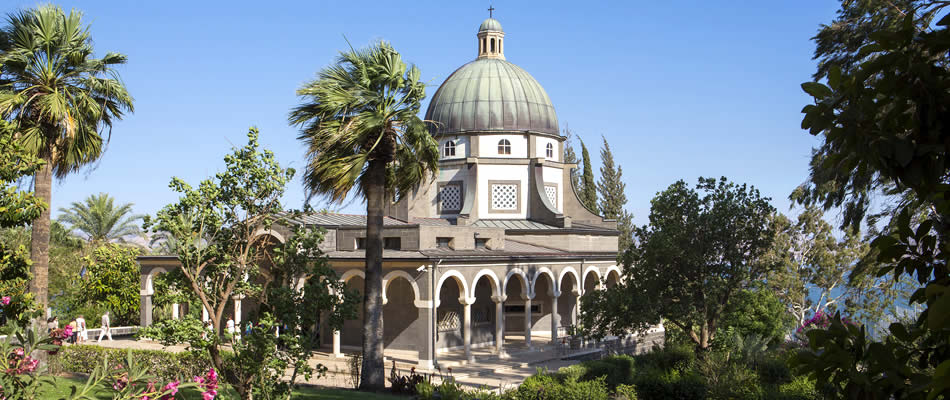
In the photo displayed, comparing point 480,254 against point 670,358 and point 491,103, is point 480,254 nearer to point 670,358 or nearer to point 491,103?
point 670,358

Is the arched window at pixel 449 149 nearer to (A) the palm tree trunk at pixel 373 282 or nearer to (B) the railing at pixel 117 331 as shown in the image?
(B) the railing at pixel 117 331

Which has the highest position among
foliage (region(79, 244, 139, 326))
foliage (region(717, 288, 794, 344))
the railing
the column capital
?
foliage (region(79, 244, 139, 326))

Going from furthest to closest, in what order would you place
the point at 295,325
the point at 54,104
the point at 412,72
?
the point at 412,72
the point at 54,104
the point at 295,325

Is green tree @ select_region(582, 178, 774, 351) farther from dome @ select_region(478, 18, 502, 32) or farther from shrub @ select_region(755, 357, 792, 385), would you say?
dome @ select_region(478, 18, 502, 32)

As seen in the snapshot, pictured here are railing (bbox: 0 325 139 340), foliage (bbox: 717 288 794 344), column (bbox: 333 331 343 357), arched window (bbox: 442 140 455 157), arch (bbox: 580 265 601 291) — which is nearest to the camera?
foliage (bbox: 717 288 794 344)

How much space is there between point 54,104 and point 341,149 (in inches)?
252

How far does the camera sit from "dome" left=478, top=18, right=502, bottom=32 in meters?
40.7

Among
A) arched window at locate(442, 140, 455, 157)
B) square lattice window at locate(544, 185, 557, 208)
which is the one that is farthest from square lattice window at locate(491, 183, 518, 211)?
arched window at locate(442, 140, 455, 157)

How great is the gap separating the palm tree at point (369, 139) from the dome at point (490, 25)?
22785mm

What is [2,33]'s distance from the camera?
17.1 metres

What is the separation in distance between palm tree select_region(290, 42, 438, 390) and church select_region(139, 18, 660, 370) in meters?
9.74

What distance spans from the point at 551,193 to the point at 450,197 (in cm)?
536

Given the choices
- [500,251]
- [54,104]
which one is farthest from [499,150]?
[54,104]

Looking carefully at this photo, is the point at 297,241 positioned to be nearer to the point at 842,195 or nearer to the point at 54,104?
the point at 54,104
